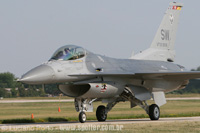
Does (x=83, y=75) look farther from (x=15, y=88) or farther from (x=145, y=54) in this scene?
(x=15, y=88)

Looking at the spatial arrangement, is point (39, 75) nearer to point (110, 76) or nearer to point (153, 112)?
point (110, 76)

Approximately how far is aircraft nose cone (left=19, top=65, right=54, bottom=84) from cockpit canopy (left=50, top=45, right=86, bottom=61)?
0.89m

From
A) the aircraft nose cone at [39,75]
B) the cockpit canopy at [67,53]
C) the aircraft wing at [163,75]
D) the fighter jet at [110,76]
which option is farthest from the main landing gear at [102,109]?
the aircraft nose cone at [39,75]

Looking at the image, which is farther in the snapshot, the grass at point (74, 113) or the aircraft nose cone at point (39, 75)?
the grass at point (74, 113)

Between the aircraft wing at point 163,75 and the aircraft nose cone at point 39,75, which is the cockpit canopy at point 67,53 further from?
the aircraft wing at point 163,75

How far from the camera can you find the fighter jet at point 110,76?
18.3 meters

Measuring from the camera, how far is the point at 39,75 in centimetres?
1739

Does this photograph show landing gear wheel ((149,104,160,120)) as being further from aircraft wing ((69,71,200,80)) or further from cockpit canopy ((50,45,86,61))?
cockpit canopy ((50,45,86,61))

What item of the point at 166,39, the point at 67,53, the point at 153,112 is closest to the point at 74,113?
the point at 166,39

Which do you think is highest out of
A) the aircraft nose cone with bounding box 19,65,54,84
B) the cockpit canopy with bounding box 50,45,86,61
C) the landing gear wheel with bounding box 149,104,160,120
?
the cockpit canopy with bounding box 50,45,86,61

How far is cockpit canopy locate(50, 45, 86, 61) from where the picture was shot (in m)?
18.5

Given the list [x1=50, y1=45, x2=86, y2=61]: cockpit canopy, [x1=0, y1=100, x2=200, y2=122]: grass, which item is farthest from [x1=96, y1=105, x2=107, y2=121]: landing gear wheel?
[x1=50, y1=45, x2=86, y2=61]: cockpit canopy

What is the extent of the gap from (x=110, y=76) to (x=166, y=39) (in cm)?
598

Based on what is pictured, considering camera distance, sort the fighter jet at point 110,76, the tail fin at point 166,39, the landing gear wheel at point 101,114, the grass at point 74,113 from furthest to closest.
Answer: the grass at point 74,113, the tail fin at point 166,39, the landing gear wheel at point 101,114, the fighter jet at point 110,76
